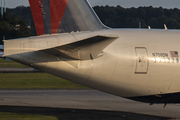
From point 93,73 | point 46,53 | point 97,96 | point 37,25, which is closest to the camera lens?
point 46,53

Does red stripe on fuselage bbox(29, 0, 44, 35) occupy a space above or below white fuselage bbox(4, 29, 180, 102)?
above

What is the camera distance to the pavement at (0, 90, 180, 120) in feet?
71.5

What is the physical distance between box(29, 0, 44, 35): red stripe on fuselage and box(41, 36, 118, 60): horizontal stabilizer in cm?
298

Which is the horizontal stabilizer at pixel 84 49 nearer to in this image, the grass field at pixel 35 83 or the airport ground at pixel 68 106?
the airport ground at pixel 68 106

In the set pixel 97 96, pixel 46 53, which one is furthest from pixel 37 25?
pixel 97 96

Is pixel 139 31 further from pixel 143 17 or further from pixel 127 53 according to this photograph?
pixel 143 17

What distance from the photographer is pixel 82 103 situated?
81.7 ft

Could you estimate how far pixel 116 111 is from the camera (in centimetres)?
2194

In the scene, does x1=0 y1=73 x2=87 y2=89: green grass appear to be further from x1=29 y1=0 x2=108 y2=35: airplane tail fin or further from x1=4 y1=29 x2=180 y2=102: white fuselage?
x1=4 y1=29 x2=180 y2=102: white fuselage

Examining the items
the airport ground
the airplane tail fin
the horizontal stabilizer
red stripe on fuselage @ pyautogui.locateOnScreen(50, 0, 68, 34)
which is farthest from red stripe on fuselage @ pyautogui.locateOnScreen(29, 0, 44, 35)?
the airport ground

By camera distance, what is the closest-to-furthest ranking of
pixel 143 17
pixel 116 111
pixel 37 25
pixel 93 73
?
1. pixel 93 73
2. pixel 37 25
3. pixel 116 111
4. pixel 143 17

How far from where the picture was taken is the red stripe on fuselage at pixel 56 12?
57.3ft

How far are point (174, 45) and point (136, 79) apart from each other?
3.24 metres

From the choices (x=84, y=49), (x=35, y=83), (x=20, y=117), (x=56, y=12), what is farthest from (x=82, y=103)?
(x=35, y=83)
